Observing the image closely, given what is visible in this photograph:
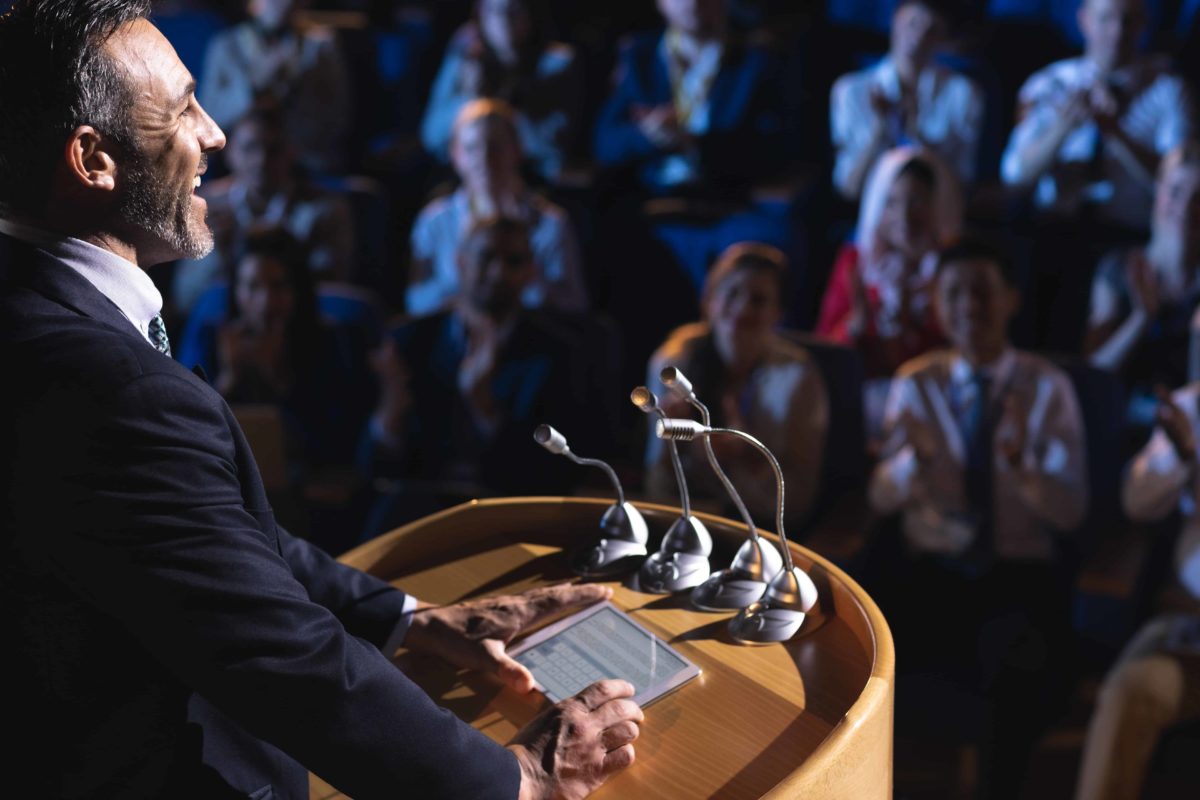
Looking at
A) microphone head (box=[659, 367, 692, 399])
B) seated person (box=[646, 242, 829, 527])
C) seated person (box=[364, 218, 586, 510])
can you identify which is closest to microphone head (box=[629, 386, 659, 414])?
microphone head (box=[659, 367, 692, 399])

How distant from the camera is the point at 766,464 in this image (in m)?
1.48

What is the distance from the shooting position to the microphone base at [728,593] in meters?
0.70

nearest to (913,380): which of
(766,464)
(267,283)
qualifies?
(766,464)

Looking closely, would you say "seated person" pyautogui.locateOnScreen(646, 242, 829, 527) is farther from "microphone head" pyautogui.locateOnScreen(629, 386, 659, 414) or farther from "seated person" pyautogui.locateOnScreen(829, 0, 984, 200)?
"microphone head" pyautogui.locateOnScreen(629, 386, 659, 414)

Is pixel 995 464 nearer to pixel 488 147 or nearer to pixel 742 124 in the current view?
pixel 742 124

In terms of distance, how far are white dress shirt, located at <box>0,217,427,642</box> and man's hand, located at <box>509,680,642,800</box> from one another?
239 millimetres

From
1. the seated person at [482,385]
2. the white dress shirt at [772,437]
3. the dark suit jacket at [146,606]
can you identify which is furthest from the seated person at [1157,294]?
the dark suit jacket at [146,606]

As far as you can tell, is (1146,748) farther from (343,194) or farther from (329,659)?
(343,194)

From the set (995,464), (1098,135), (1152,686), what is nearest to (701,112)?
(1098,135)

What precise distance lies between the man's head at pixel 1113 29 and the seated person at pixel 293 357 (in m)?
1.06

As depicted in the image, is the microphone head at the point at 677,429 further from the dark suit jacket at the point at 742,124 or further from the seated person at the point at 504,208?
the dark suit jacket at the point at 742,124

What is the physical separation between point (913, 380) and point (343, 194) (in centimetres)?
97

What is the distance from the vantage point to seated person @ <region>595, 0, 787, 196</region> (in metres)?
1.87

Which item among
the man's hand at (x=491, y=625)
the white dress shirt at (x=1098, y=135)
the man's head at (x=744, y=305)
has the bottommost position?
the man's head at (x=744, y=305)
